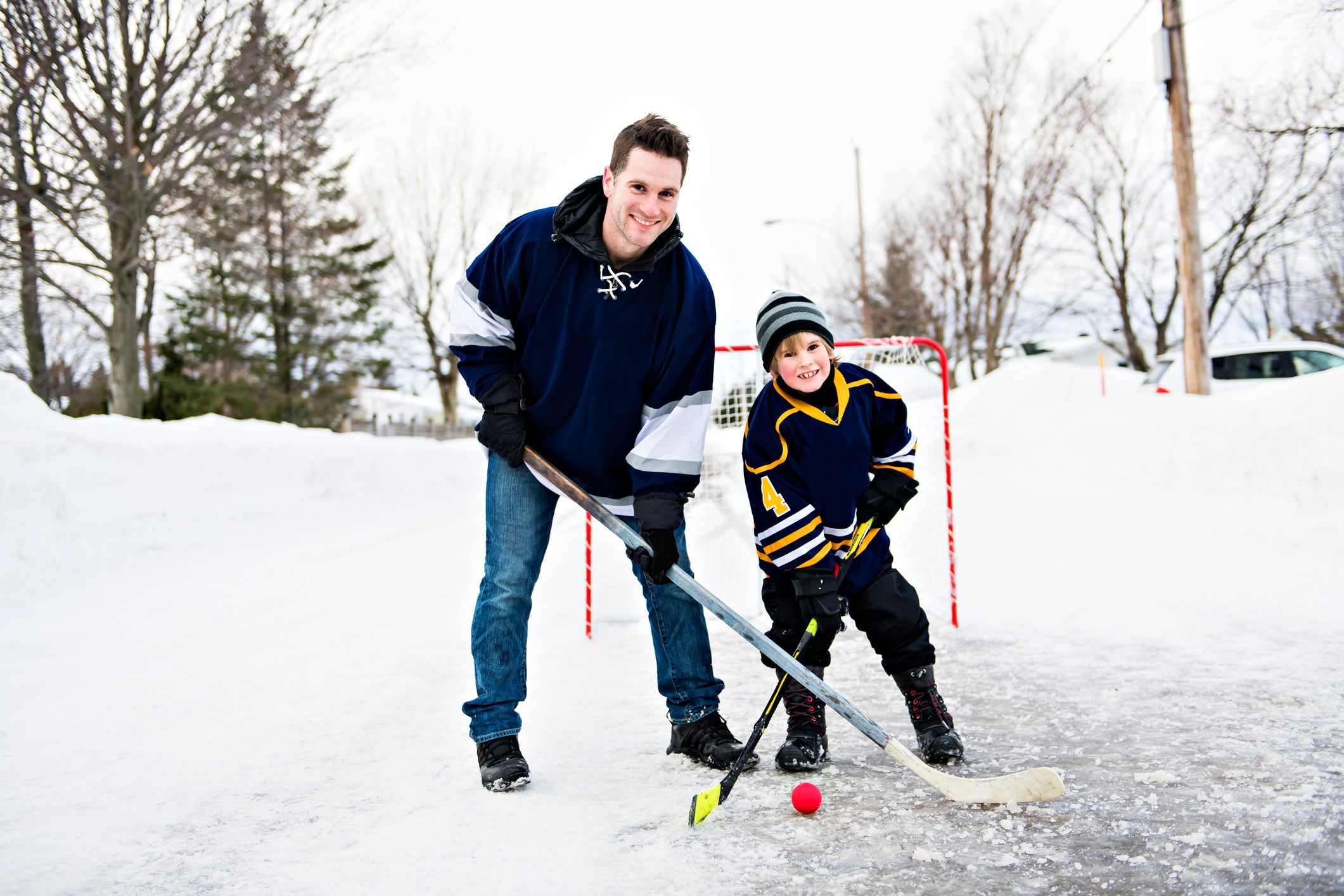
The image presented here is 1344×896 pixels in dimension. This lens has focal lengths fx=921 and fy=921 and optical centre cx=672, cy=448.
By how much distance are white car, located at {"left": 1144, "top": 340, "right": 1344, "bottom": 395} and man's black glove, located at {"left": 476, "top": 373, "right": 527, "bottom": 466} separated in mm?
11717

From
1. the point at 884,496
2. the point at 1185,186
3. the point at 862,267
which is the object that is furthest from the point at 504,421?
the point at 862,267

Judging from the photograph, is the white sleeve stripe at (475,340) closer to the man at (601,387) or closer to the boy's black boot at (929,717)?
the man at (601,387)

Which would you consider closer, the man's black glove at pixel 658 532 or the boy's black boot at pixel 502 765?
the boy's black boot at pixel 502 765

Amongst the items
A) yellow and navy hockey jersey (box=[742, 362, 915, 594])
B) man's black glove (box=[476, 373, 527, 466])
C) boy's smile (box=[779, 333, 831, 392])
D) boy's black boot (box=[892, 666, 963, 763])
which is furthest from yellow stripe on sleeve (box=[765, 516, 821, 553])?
man's black glove (box=[476, 373, 527, 466])

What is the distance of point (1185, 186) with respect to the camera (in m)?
10.4

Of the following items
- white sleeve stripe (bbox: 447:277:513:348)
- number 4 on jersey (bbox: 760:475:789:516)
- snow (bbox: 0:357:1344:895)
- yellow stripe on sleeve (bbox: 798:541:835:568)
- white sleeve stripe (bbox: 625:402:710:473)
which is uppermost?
white sleeve stripe (bbox: 447:277:513:348)

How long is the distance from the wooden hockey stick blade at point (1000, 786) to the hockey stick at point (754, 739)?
0.43 meters

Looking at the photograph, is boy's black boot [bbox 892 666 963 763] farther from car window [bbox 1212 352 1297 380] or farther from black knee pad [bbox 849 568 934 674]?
car window [bbox 1212 352 1297 380]

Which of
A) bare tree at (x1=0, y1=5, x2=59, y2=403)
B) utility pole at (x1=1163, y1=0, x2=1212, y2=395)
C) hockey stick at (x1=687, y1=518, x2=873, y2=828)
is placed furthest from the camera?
utility pole at (x1=1163, y1=0, x2=1212, y2=395)

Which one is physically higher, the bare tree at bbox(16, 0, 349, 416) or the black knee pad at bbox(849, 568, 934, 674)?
the bare tree at bbox(16, 0, 349, 416)

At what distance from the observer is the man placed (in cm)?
265

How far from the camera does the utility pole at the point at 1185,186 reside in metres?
10.3

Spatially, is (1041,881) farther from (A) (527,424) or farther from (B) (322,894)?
(A) (527,424)

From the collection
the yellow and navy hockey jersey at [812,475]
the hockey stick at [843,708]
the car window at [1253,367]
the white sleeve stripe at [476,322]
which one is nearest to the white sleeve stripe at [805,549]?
the yellow and navy hockey jersey at [812,475]
